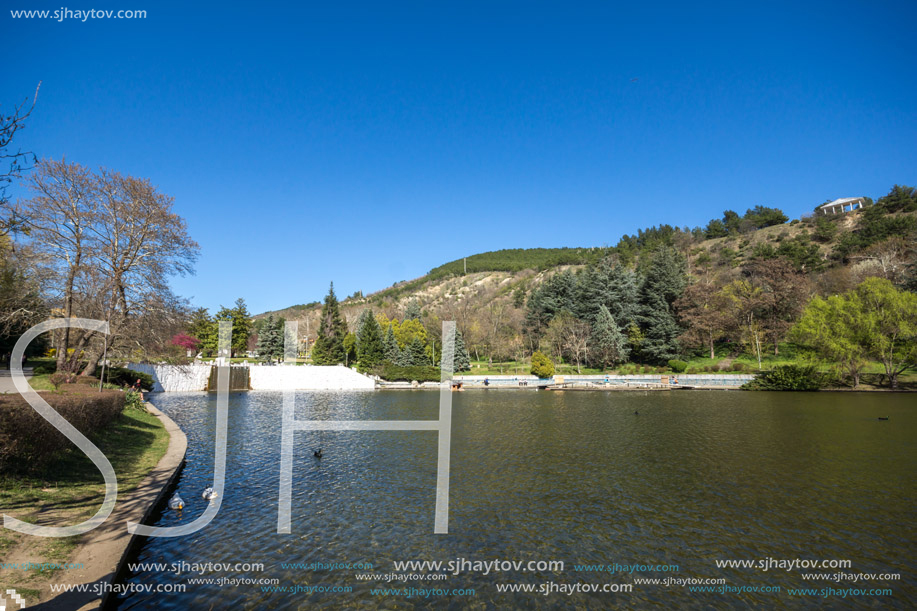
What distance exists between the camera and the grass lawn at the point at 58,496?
216 inches

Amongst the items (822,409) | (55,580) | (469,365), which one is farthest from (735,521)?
(469,365)

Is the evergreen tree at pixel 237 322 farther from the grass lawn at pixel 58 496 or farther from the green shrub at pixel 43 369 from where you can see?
the grass lawn at pixel 58 496

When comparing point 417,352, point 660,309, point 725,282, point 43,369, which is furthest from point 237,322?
point 725,282

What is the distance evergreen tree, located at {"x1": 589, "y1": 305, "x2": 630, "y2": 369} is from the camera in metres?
51.3

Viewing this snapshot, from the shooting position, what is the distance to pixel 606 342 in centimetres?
5138

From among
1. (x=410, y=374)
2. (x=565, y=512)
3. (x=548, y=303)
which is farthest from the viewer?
(x=548, y=303)

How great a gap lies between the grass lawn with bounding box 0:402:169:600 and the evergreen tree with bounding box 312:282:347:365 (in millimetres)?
45329

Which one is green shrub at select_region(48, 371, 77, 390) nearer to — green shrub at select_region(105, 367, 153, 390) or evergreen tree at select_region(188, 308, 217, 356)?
green shrub at select_region(105, 367, 153, 390)

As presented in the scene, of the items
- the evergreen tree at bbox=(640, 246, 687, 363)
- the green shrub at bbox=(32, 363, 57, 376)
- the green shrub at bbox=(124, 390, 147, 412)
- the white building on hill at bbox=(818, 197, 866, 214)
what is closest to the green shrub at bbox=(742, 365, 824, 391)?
the evergreen tree at bbox=(640, 246, 687, 363)

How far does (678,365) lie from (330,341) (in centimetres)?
4311

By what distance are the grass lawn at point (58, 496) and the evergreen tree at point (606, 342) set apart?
46.9 meters

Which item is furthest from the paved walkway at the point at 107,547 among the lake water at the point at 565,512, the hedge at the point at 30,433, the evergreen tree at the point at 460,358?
the evergreen tree at the point at 460,358

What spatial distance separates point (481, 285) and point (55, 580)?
425ft

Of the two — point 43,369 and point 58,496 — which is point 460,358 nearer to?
point 43,369
